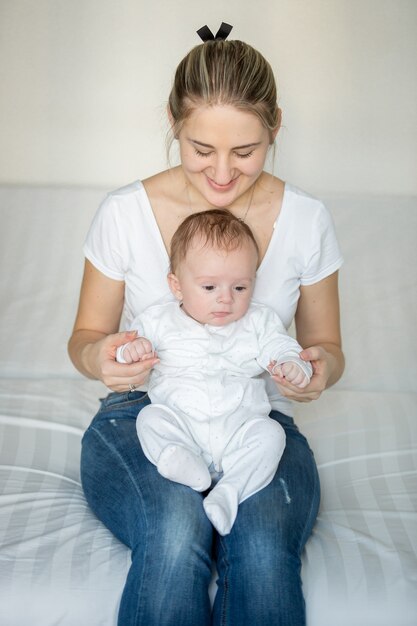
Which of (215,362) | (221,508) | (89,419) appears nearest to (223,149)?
(215,362)

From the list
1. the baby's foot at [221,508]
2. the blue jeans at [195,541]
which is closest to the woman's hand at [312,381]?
the blue jeans at [195,541]

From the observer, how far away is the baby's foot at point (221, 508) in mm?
1555

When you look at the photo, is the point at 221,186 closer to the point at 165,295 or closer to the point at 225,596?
the point at 165,295

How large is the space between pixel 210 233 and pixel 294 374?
34 cm

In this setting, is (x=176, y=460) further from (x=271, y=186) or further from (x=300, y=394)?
(x=271, y=186)

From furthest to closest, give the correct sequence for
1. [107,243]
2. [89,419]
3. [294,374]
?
[89,419] → [107,243] → [294,374]

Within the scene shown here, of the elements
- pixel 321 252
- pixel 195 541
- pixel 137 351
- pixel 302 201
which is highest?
pixel 302 201

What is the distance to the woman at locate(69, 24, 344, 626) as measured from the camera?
4.88 feet

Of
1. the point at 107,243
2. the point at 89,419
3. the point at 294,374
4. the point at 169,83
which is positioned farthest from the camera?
the point at 169,83

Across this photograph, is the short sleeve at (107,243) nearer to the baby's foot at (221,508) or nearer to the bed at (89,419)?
the bed at (89,419)

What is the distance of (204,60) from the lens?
5.92 ft

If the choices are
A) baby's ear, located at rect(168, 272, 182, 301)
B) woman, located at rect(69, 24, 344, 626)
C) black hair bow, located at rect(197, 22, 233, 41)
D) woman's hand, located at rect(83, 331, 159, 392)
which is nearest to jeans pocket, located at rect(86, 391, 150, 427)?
woman, located at rect(69, 24, 344, 626)

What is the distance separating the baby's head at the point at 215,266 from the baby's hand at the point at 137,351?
0.16 metres

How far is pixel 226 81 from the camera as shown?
177cm
